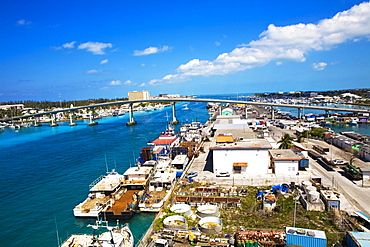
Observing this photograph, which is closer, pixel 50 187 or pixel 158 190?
pixel 158 190

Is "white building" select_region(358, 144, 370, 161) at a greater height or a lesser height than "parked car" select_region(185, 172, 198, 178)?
greater

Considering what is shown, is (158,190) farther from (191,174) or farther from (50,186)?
(50,186)

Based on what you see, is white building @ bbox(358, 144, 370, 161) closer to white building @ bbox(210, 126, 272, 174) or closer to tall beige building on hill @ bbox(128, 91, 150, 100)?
white building @ bbox(210, 126, 272, 174)

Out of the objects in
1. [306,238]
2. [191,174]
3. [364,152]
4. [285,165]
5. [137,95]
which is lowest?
[191,174]

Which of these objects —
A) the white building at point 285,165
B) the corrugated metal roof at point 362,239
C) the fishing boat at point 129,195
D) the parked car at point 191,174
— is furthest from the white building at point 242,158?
the corrugated metal roof at point 362,239

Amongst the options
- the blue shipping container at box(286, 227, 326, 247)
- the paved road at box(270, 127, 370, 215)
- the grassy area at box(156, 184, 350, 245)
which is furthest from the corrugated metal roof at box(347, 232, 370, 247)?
the paved road at box(270, 127, 370, 215)

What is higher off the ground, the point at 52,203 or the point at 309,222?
the point at 309,222

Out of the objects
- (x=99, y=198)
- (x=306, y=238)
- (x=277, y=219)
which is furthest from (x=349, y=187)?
(x=99, y=198)

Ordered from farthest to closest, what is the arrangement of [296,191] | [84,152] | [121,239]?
[84,152], [296,191], [121,239]

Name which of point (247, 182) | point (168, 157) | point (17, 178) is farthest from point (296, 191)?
point (17, 178)

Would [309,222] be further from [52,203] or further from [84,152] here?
[84,152]

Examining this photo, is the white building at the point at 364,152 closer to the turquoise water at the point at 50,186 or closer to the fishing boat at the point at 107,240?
the turquoise water at the point at 50,186
